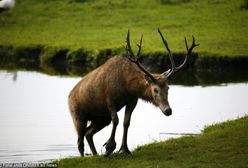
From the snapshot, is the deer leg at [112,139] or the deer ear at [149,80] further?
the deer leg at [112,139]

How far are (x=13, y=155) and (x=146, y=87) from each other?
4.69m

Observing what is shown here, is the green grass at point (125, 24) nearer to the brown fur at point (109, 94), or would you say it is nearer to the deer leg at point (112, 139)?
the brown fur at point (109, 94)

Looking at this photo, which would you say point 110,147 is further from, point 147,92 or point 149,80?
point 149,80

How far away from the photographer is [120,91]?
1505 centimetres

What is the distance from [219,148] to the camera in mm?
14695

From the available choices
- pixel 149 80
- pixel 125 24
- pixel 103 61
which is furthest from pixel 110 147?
pixel 125 24

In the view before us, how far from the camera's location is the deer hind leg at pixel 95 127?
1642 cm

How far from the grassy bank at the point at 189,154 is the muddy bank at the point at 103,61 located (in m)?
15.4

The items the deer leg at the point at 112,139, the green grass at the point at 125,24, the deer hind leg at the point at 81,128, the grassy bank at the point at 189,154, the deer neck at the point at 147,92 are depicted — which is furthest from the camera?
the green grass at the point at 125,24

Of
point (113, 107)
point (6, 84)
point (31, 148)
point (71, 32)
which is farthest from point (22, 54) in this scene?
point (113, 107)

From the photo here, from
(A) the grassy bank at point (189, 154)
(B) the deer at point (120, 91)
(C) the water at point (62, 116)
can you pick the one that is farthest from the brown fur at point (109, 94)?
(C) the water at point (62, 116)

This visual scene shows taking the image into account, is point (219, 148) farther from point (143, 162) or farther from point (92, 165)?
point (92, 165)

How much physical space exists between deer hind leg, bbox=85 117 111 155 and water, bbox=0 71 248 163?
3.94 feet

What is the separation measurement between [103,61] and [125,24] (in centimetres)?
806
